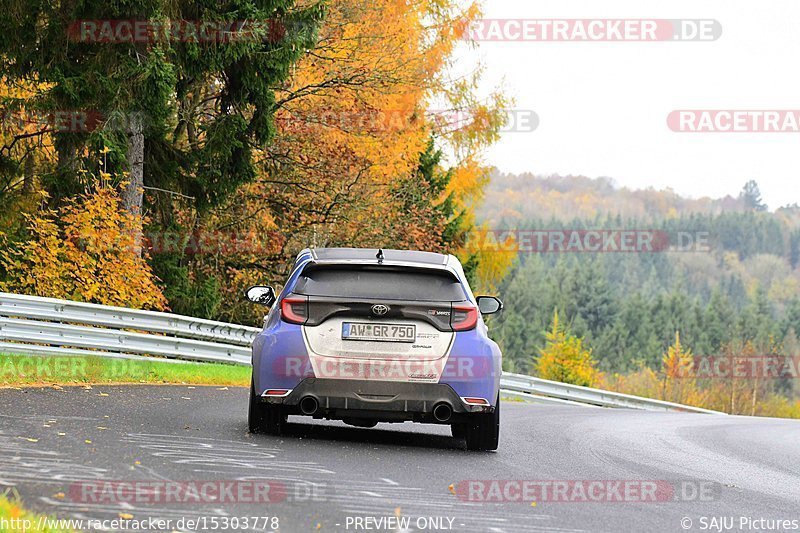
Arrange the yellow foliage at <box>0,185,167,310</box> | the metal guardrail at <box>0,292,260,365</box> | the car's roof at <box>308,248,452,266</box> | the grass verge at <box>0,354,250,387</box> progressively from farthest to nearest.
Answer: the yellow foliage at <box>0,185,167,310</box>
the metal guardrail at <box>0,292,260,365</box>
the grass verge at <box>0,354,250,387</box>
the car's roof at <box>308,248,452,266</box>

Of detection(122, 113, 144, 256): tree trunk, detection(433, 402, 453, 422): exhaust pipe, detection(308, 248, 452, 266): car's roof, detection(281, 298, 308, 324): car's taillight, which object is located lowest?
detection(433, 402, 453, 422): exhaust pipe

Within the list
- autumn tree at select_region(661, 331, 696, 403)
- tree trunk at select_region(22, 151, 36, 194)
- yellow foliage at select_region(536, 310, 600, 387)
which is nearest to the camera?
tree trunk at select_region(22, 151, 36, 194)

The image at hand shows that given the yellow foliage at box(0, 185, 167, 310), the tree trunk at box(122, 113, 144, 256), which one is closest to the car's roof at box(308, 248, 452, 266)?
the yellow foliage at box(0, 185, 167, 310)

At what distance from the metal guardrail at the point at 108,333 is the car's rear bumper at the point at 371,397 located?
837 cm

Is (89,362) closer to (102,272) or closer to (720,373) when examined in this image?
(102,272)

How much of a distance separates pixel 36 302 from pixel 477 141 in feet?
71.6

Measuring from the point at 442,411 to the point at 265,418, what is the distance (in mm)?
1661

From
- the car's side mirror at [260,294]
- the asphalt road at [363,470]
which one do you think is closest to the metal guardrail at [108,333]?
the asphalt road at [363,470]

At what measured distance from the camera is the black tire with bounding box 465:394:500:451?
428 inches

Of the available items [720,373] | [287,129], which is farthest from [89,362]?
[720,373]

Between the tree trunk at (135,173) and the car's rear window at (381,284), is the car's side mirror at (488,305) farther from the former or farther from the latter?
the tree trunk at (135,173)

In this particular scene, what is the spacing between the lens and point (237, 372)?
70.1 ft

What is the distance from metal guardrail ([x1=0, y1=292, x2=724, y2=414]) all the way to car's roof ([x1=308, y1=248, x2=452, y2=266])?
781cm

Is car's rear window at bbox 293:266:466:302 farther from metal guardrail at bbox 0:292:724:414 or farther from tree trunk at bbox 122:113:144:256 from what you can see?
tree trunk at bbox 122:113:144:256
